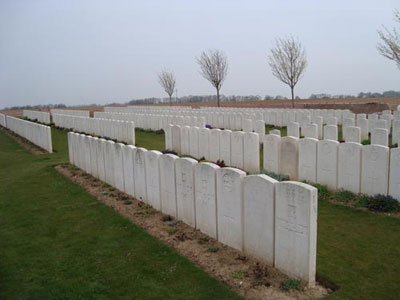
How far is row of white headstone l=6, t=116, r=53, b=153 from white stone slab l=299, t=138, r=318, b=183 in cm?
1278

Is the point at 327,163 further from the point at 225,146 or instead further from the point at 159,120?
the point at 159,120

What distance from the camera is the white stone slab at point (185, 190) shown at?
6.18 metres

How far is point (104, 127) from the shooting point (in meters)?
21.2

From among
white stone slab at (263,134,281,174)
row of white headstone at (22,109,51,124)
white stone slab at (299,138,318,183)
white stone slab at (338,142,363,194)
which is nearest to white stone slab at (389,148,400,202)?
white stone slab at (338,142,363,194)

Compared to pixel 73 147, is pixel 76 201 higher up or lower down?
lower down

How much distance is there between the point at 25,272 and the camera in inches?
196

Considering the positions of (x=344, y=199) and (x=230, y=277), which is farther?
(x=344, y=199)

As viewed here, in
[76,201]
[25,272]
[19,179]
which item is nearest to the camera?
[25,272]

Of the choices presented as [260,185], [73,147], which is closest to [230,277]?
[260,185]

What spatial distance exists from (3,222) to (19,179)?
14.6ft

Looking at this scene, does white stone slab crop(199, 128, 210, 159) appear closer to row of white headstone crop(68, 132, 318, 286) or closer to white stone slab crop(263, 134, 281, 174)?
white stone slab crop(263, 134, 281, 174)

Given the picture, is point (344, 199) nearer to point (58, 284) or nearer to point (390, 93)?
point (58, 284)

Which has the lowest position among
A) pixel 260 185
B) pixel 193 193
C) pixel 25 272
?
pixel 25 272

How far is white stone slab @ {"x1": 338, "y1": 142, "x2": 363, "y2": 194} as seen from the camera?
768 centimetres
